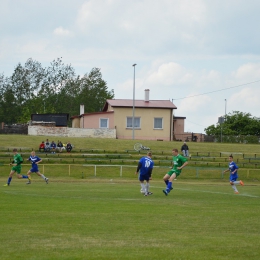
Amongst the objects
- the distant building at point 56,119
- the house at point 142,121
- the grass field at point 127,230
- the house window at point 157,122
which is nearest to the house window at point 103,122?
the house at point 142,121

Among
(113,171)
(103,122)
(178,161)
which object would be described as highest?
(103,122)

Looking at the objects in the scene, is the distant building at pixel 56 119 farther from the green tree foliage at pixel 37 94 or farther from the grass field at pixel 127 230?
the grass field at pixel 127 230

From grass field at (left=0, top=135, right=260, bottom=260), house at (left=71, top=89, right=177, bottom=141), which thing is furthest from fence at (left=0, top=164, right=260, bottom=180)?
grass field at (left=0, top=135, right=260, bottom=260)

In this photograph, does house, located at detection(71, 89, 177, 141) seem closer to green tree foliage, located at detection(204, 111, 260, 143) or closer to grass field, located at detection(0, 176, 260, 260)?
green tree foliage, located at detection(204, 111, 260, 143)

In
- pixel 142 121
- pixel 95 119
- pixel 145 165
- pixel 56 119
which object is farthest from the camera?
pixel 56 119

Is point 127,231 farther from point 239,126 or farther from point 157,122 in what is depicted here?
point 239,126

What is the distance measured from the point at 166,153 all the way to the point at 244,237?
44983 mm

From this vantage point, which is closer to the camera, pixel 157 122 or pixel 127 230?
pixel 127 230

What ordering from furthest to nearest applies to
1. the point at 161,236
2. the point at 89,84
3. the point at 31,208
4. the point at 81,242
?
the point at 89,84
the point at 31,208
the point at 161,236
the point at 81,242

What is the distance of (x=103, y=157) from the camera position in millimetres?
51906

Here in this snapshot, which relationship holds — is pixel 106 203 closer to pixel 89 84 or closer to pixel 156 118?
pixel 156 118

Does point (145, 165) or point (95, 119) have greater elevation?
point (95, 119)

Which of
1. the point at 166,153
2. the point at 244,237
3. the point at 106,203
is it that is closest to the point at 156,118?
the point at 166,153

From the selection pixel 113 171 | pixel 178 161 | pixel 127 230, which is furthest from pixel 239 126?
pixel 127 230
